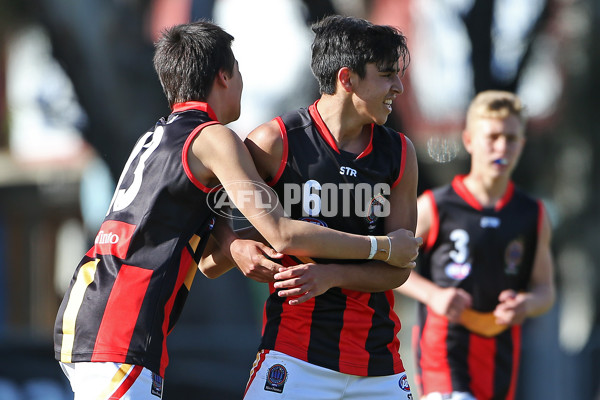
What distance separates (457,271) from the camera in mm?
5621

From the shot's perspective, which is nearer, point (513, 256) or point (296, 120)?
point (296, 120)

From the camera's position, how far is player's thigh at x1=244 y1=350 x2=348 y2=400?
3785 mm

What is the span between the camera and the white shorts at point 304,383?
149 inches

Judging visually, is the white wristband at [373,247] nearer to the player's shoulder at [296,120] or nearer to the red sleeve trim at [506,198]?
the player's shoulder at [296,120]

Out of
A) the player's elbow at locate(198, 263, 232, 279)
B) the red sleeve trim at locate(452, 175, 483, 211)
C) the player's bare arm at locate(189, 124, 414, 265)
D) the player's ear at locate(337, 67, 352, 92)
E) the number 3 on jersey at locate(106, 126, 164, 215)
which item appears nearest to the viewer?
the player's bare arm at locate(189, 124, 414, 265)

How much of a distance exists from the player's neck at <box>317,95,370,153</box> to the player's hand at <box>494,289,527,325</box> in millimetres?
1847

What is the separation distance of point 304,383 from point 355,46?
1.49 meters

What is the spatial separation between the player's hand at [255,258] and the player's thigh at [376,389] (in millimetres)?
590

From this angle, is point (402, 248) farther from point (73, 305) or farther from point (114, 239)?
point (73, 305)

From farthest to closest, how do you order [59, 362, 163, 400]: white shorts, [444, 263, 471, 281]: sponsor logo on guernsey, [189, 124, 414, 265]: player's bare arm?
[444, 263, 471, 281]: sponsor logo on guernsey < [189, 124, 414, 265]: player's bare arm < [59, 362, 163, 400]: white shorts

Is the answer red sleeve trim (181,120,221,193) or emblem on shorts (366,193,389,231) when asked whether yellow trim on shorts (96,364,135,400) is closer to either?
red sleeve trim (181,120,221,193)

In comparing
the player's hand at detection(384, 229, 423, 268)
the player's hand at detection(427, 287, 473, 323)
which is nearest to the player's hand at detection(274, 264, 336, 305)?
the player's hand at detection(384, 229, 423, 268)

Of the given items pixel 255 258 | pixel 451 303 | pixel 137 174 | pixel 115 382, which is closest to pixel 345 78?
pixel 255 258

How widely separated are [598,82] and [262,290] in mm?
8241
